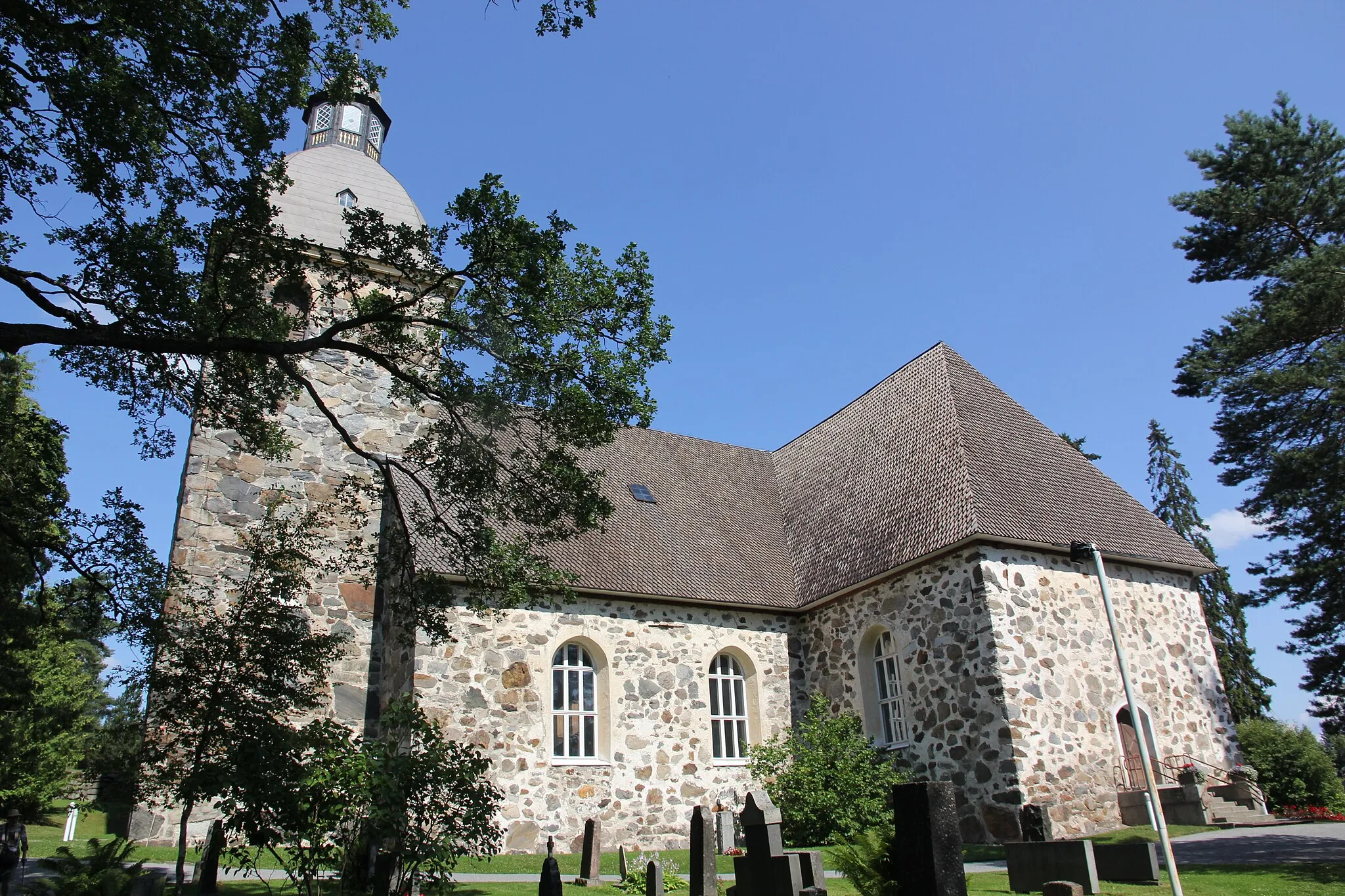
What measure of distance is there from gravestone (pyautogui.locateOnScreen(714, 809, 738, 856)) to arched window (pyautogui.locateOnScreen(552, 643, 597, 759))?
2.74 meters

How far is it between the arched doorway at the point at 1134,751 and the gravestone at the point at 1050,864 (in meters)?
5.80

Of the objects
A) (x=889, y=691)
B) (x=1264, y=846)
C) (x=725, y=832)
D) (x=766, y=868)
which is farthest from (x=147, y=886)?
(x=1264, y=846)

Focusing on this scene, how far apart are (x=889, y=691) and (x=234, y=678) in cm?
1153

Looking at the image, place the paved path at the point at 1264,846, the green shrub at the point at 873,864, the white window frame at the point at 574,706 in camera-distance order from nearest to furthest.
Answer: the green shrub at the point at 873,864 → the paved path at the point at 1264,846 → the white window frame at the point at 574,706

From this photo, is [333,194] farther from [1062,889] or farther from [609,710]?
[1062,889]

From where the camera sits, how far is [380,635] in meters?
16.3

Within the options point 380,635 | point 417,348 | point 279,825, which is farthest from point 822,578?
point 279,825

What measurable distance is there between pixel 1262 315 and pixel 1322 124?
378cm

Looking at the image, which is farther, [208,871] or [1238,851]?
[1238,851]

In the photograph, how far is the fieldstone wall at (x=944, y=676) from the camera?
13523mm

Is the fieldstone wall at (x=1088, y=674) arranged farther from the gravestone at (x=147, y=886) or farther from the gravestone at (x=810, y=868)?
the gravestone at (x=147, y=886)

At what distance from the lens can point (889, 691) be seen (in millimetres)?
16297

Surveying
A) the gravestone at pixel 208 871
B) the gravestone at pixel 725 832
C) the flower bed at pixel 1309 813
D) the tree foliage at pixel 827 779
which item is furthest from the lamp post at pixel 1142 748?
the gravestone at pixel 208 871

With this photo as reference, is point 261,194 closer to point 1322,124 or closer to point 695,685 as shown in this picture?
point 695,685
